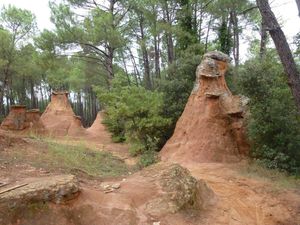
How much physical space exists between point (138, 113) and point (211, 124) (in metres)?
2.90

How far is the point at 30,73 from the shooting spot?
95.9 feet

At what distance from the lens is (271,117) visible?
9453 mm

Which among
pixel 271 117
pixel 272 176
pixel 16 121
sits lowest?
pixel 272 176

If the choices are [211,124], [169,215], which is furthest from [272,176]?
[169,215]

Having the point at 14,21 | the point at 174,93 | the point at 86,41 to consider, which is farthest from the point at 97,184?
the point at 14,21

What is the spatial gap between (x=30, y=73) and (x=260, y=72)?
77.5ft

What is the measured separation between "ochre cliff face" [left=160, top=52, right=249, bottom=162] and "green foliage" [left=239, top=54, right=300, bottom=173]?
30.9 inches

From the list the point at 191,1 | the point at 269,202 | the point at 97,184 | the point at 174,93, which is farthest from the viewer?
the point at 191,1

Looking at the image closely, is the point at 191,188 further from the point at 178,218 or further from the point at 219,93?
the point at 219,93

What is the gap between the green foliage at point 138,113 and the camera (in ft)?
40.4

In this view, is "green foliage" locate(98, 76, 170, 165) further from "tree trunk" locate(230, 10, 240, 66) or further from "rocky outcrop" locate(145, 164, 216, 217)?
"tree trunk" locate(230, 10, 240, 66)

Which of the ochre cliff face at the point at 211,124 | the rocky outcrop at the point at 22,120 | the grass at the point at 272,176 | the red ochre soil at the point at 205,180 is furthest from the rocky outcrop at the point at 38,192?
the rocky outcrop at the point at 22,120

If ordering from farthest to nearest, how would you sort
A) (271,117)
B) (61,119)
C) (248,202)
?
1. (61,119)
2. (271,117)
3. (248,202)

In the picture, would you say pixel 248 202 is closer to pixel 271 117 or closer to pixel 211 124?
pixel 271 117
